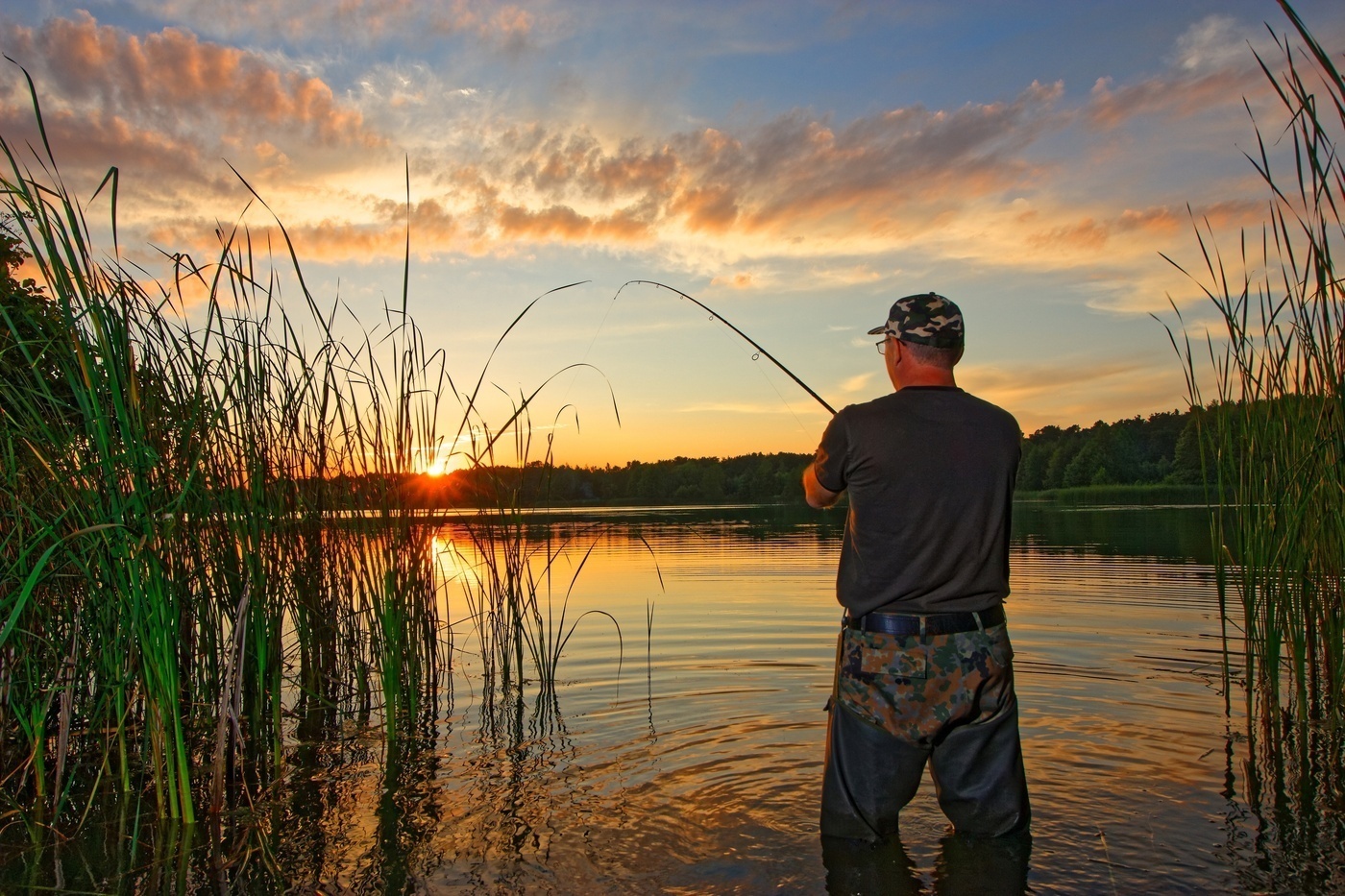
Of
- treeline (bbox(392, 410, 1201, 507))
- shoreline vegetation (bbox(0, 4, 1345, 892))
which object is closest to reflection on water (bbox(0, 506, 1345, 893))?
shoreline vegetation (bbox(0, 4, 1345, 892))

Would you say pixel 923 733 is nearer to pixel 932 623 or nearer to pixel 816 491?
pixel 932 623

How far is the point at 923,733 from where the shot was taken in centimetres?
334

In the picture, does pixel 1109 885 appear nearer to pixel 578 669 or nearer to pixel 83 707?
pixel 83 707

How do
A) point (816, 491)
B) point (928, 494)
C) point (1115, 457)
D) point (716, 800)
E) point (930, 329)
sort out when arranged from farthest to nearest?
point (1115, 457) < point (716, 800) < point (816, 491) < point (930, 329) < point (928, 494)

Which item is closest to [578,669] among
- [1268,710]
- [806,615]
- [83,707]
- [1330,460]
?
[806,615]

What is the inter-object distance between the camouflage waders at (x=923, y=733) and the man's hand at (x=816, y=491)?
483 mm

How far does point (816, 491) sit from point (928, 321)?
730 millimetres

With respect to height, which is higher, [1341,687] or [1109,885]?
[1341,687]

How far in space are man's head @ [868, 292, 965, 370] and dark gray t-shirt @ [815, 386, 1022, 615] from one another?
123 mm

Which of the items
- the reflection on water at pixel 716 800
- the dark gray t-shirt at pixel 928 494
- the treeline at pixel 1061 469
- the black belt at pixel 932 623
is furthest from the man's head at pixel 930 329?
the treeline at pixel 1061 469

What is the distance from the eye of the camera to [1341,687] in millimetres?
4750

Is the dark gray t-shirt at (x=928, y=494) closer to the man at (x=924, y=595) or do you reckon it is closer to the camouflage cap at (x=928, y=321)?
the man at (x=924, y=595)

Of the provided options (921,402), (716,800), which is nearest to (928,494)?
(921,402)

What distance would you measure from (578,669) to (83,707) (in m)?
4.13
